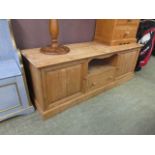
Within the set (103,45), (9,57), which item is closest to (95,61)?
(103,45)

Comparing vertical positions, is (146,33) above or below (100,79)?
above

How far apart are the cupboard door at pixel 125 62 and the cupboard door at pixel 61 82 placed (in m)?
0.68

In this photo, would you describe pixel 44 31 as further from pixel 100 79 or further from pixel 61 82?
pixel 100 79

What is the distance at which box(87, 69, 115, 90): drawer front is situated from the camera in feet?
5.07

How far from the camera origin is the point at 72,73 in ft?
4.28

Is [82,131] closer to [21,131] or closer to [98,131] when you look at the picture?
[98,131]

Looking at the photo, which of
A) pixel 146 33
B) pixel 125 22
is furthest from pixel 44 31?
pixel 146 33

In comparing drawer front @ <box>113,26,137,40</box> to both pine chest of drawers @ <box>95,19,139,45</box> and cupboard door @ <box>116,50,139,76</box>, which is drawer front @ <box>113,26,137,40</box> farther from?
cupboard door @ <box>116,50,139,76</box>

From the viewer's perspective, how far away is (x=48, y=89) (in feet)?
4.01

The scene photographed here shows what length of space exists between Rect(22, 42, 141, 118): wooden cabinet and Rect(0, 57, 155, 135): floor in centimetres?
10

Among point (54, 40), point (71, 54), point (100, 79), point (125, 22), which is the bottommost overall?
point (100, 79)

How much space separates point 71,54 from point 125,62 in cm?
91

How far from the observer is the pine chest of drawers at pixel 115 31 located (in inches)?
62.1

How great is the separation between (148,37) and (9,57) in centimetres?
212
